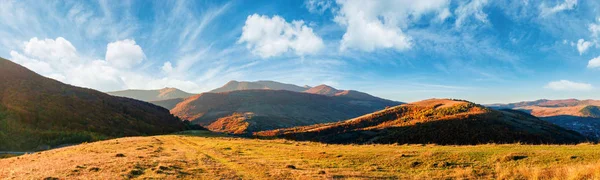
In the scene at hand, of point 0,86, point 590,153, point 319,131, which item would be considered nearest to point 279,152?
point 590,153

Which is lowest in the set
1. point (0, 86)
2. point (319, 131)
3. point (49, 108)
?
point (319, 131)

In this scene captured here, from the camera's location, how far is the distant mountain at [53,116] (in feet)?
168

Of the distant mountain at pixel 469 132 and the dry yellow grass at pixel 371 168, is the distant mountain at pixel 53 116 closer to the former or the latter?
the dry yellow grass at pixel 371 168

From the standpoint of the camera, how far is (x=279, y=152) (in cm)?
2895

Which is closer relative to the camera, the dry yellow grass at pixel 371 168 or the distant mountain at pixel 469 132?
the dry yellow grass at pixel 371 168

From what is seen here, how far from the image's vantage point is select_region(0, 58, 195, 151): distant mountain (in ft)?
168

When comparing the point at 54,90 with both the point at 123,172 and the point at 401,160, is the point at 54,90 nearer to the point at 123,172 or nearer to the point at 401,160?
the point at 123,172

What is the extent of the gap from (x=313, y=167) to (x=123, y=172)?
11.3 metres

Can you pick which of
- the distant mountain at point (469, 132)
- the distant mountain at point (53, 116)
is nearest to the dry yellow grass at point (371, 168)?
the distant mountain at point (469, 132)

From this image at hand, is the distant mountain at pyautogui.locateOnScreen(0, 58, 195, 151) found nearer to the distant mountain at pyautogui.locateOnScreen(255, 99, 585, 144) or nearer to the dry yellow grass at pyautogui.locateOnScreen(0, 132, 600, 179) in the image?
the dry yellow grass at pyautogui.locateOnScreen(0, 132, 600, 179)

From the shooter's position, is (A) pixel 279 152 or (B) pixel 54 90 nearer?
(A) pixel 279 152

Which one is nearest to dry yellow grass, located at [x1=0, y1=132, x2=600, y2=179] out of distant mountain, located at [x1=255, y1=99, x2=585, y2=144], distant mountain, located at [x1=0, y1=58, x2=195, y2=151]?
distant mountain, located at [x1=255, y1=99, x2=585, y2=144]

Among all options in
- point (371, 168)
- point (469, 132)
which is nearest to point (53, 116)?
point (371, 168)

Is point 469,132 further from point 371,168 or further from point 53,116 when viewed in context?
point 53,116
